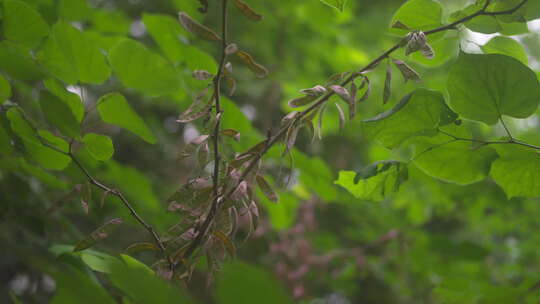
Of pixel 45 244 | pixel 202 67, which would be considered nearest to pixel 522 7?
pixel 202 67

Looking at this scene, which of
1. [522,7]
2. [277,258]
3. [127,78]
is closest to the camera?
[522,7]

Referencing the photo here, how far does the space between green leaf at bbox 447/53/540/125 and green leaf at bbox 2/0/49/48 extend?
0.44 metres

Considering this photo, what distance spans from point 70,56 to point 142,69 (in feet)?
0.28

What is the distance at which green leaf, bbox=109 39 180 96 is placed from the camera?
527mm

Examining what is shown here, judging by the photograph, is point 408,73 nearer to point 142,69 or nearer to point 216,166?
point 216,166

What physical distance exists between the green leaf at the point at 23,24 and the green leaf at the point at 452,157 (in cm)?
43

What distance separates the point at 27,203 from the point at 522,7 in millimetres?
717

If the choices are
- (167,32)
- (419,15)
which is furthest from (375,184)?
(167,32)

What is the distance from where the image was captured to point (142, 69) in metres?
0.55

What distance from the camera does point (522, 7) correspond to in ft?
1.31

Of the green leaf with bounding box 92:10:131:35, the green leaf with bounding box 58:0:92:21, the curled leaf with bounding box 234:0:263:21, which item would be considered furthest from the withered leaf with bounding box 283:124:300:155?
the green leaf with bounding box 92:10:131:35

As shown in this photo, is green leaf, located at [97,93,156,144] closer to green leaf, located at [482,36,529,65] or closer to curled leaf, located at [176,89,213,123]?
curled leaf, located at [176,89,213,123]

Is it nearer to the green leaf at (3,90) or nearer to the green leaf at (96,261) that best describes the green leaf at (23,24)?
the green leaf at (3,90)

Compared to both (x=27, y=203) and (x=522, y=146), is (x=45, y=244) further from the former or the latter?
(x=522, y=146)
